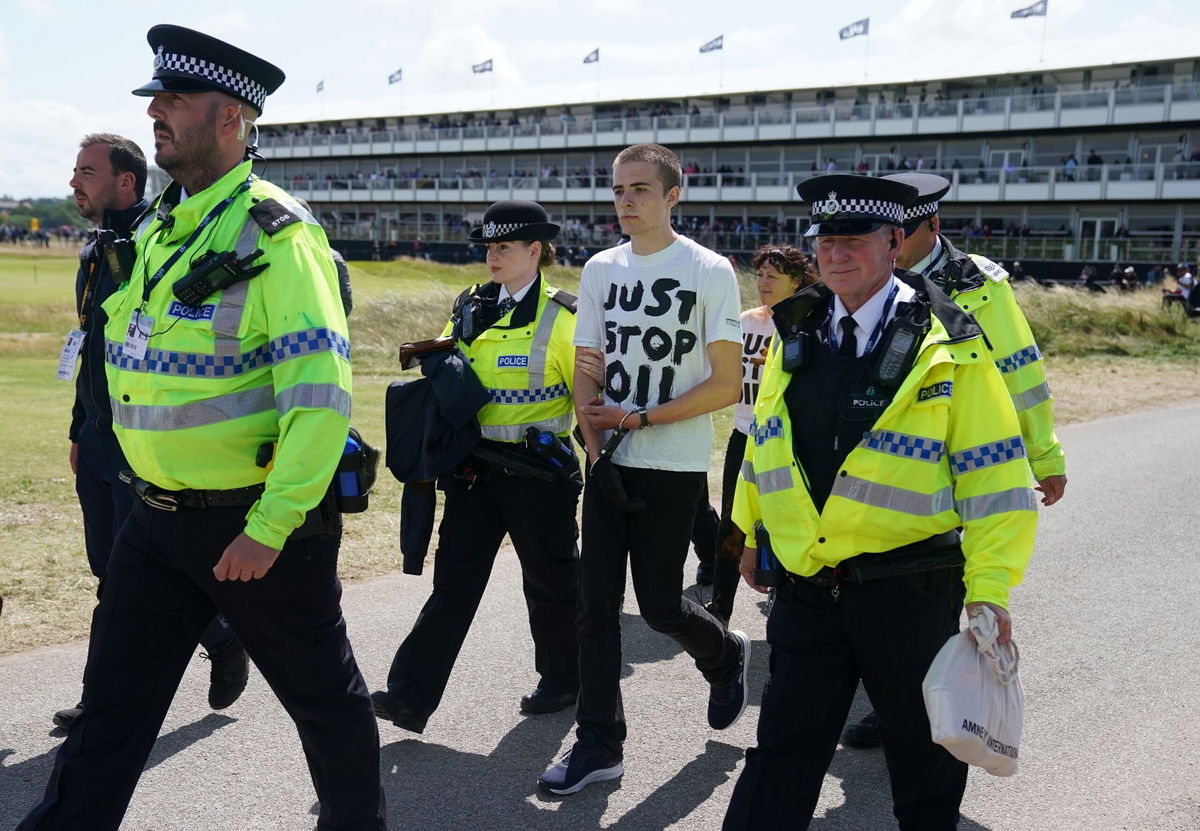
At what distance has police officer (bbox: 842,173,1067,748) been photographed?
4461 millimetres

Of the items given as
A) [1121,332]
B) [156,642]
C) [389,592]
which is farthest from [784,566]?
[1121,332]

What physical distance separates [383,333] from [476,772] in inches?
665

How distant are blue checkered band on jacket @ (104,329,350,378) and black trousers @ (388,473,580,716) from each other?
1.70 meters

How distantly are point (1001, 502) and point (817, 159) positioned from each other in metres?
59.2

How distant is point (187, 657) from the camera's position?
320 centimetres

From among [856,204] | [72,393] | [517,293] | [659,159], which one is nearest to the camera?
[856,204]

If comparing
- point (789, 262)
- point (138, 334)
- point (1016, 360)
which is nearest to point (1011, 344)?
point (1016, 360)

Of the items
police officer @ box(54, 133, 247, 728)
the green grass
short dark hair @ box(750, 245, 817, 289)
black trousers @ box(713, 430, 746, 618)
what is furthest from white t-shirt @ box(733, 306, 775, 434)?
police officer @ box(54, 133, 247, 728)

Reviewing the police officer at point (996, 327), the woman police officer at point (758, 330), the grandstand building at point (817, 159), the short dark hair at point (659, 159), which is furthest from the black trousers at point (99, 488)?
the grandstand building at point (817, 159)

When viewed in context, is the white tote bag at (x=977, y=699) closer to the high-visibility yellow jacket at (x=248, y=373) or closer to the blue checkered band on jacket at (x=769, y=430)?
the blue checkered band on jacket at (x=769, y=430)

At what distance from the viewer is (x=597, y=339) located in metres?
4.32

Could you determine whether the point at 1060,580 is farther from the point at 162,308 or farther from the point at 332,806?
the point at 162,308

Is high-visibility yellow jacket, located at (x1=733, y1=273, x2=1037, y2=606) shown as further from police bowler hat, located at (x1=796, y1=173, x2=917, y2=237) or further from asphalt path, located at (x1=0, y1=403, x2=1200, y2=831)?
asphalt path, located at (x1=0, y1=403, x2=1200, y2=831)

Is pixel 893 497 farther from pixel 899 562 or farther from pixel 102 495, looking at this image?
pixel 102 495
